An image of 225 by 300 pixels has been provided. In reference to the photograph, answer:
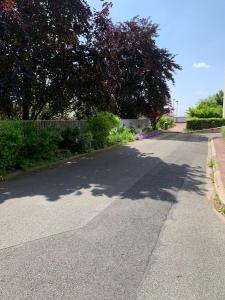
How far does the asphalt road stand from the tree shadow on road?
0.09ft

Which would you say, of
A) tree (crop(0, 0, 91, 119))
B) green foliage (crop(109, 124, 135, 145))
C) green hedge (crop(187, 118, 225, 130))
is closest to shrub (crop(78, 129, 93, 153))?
tree (crop(0, 0, 91, 119))

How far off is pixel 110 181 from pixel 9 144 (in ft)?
9.48

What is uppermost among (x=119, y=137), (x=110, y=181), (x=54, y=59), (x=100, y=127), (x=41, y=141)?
(x=54, y=59)

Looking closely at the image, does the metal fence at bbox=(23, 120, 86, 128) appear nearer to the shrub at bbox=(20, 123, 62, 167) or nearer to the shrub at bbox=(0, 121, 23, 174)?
the shrub at bbox=(20, 123, 62, 167)

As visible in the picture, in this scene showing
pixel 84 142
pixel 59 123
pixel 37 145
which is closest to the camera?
pixel 37 145

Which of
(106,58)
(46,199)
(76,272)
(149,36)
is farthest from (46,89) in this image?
(149,36)

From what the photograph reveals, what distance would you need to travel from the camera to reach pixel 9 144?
399 inches

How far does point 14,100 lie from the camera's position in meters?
13.2

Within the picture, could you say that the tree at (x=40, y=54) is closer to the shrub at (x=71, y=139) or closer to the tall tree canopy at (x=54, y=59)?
the tall tree canopy at (x=54, y=59)

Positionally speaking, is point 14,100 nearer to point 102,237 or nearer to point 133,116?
point 102,237

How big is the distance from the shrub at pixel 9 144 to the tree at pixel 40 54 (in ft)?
7.11

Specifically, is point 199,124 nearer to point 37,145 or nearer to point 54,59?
point 54,59

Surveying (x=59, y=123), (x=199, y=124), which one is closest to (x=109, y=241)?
(x=59, y=123)

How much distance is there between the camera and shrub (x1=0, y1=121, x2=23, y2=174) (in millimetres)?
10008
